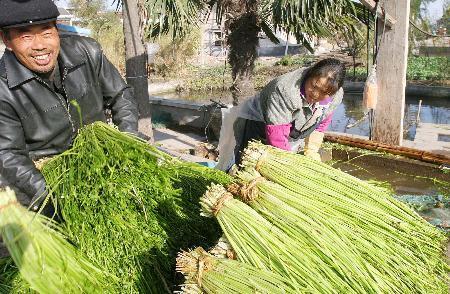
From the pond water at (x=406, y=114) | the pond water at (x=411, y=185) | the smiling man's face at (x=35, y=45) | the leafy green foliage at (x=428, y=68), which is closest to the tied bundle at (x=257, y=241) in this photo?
the pond water at (x=411, y=185)

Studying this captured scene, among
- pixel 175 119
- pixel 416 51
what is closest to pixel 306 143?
pixel 175 119

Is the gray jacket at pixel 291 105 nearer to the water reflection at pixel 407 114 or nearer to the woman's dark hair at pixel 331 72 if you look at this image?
the woman's dark hair at pixel 331 72

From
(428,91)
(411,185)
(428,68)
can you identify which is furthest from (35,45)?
(428,68)

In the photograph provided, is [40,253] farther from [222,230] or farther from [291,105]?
[291,105]

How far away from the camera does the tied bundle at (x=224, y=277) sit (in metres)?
1.22

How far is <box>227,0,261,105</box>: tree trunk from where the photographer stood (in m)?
6.86

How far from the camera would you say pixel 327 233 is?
4.41ft

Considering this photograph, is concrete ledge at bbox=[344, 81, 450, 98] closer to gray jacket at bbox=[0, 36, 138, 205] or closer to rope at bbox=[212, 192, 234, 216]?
gray jacket at bbox=[0, 36, 138, 205]

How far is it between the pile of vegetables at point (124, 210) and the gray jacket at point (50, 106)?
18 centimetres

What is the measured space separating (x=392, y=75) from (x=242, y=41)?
2.57 m

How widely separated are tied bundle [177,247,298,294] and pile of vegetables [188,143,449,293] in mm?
30

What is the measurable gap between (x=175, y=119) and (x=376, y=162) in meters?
5.75

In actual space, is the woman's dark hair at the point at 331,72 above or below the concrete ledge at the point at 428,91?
above

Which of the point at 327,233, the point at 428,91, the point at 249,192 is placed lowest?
the point at 428,91
